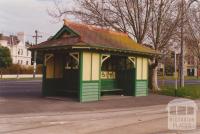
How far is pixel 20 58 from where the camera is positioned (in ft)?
294

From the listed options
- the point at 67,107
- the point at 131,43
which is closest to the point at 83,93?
the point at 67,107

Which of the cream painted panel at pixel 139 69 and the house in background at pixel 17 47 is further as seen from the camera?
the house in background at pixel 17 47

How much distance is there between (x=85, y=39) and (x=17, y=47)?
71.3 metres

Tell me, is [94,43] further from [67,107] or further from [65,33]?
[67,107]

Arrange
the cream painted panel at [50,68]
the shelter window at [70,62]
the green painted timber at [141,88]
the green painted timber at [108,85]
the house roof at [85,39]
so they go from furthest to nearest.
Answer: the green painted timber at [141,88] → the green painted timber at [108,85] → the cream painted panel at [50,68] → the shelter window at [70,62] → the house roof at [85,39]

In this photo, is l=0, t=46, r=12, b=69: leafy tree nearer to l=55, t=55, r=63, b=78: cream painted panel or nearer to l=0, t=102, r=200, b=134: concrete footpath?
l=55, t=55, r=63, b=78: cream painted panel

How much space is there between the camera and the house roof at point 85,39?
60.8 feet

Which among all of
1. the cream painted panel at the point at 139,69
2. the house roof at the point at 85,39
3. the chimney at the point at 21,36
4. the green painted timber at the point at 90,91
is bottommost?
the green painted timber at the point at 90,91

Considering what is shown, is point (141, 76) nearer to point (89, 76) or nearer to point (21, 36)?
point (89, 76)

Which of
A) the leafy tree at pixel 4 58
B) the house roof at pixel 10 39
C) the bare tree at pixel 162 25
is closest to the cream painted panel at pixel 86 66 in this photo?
the bare tree at pixel 162 25

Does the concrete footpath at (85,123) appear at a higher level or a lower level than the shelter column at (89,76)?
lower

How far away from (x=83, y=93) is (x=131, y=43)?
20.6ft

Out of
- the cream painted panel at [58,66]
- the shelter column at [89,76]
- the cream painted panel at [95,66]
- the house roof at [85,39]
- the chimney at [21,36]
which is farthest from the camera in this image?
the chimney at [21,36]

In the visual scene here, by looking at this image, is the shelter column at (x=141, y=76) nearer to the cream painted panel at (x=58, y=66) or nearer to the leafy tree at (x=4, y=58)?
the cream painted panel at (x=58, y=66)
